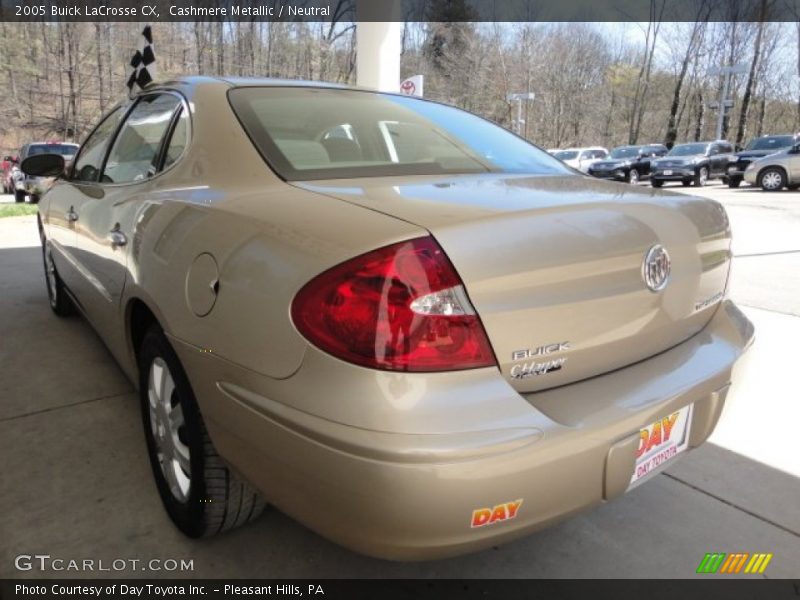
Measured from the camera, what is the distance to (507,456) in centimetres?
131

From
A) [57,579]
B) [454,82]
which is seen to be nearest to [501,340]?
[57,579]

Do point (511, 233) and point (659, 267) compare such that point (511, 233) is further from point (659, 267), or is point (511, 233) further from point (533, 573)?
point (533, 573)

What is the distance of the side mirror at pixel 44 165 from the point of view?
3.77 meters

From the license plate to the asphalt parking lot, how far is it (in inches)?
12.2

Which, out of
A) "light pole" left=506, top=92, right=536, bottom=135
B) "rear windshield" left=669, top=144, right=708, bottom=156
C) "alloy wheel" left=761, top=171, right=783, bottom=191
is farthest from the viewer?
"light pole" left=506, top=92, right=536, bottom=135

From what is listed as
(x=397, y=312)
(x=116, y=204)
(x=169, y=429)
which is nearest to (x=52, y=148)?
(x=116, y=204)

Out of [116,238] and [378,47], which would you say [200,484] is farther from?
[378,47]

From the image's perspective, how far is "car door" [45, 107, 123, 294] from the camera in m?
3.12

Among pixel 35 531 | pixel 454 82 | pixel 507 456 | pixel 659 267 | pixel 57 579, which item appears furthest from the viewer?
pixel 454 82

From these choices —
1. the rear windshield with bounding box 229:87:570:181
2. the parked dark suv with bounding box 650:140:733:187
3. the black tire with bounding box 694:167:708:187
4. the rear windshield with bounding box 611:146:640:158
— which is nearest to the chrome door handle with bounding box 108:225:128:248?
the rear windshield with bounding box 229:87:570:181

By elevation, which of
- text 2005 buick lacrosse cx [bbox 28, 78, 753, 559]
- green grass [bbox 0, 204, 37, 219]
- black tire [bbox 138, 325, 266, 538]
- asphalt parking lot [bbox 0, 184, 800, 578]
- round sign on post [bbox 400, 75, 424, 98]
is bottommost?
green grass [bbox 0, 204, 37, 219]

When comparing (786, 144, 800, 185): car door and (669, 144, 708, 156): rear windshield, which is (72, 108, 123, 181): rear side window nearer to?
(786, 144, 800, 185): car door

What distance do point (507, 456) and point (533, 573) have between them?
80 cm

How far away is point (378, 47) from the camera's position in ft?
25.4
